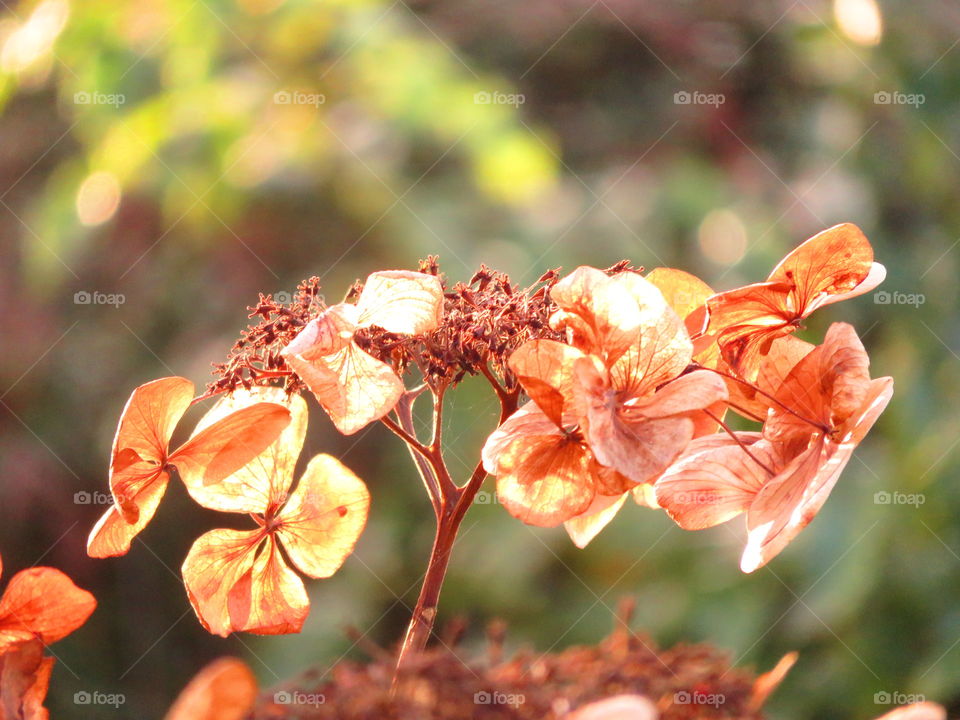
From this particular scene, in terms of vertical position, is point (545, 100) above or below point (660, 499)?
above

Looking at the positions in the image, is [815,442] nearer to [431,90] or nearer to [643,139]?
[431,90]

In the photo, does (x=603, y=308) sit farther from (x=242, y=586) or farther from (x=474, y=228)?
(x=474, y=228)

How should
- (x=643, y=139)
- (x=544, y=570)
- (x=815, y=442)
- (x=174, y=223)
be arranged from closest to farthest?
(x=815, y=442) < (x=544, y=570) < (x=174, y=223) < (x=643, y=139)

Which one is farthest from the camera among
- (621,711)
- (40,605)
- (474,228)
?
(474,228)

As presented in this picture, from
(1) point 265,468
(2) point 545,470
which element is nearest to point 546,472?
(2) point 545,470

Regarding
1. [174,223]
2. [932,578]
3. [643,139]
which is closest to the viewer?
[932,578]

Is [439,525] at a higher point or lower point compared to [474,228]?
lower

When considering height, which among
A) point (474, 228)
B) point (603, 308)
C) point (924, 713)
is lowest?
point (924, 713)

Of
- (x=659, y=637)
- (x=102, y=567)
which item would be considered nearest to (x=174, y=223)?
(x=102, y=567)
